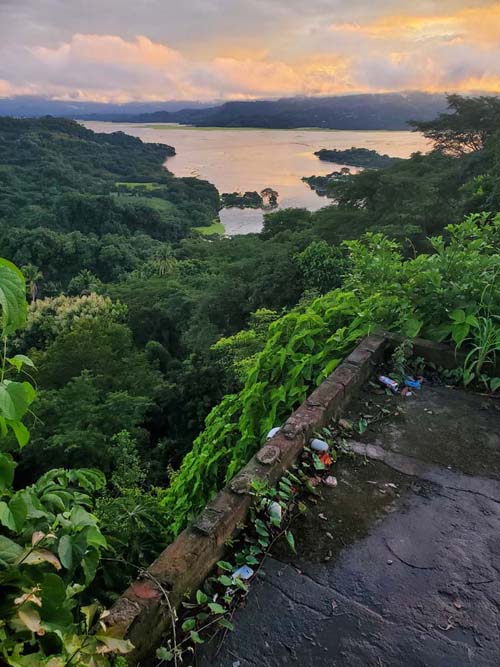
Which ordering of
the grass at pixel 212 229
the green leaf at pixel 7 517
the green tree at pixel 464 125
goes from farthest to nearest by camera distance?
1. the grass at pixel 212 229
2. the green tree at pixel 464 125
3. the green leaf at pixel 7 517

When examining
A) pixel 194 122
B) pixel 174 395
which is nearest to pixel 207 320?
pixel 174 395

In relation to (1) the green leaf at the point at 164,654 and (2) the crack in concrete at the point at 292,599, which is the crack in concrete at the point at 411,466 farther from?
(1) the green leaf at the point at 164,654

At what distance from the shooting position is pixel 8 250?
3706 cm

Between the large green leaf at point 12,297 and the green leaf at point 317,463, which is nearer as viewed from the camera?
the large green leaf at point 12,297

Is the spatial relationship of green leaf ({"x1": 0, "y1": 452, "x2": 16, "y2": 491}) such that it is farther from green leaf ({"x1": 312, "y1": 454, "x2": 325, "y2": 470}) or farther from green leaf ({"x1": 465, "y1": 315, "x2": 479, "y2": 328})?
green leaf ({"x1": 465, "y1": 315, "x2": 479, "y2": 328})

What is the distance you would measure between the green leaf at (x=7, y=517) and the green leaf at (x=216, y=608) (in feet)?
1.85

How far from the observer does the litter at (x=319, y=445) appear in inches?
77.7

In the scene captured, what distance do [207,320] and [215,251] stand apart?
1333cm

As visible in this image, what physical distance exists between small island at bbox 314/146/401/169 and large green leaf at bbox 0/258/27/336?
156ft

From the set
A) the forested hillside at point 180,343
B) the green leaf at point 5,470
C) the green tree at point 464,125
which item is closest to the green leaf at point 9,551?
the forested hillside at point 180,343

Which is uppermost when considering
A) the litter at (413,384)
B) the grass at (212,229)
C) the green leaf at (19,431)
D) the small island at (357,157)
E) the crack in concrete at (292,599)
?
the small island at (357,157)

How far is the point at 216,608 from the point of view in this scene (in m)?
1.30

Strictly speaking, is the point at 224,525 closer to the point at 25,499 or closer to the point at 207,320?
the point at 25,499

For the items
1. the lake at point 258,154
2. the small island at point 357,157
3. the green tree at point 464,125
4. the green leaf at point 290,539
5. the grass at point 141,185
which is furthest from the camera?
the grass at point 141,185
